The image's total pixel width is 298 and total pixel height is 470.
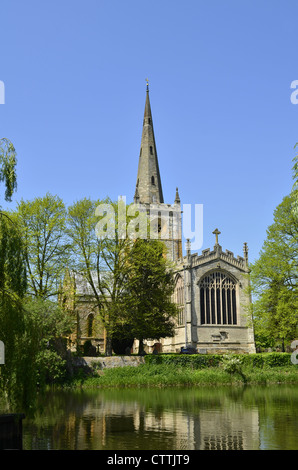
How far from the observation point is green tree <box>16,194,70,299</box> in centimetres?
3506

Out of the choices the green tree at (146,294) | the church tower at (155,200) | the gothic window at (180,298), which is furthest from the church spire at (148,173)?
the green tree at (146,294)

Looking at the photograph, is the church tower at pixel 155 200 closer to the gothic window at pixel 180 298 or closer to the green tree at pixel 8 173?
the gothic window at pixel 180 298

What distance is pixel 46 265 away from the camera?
35.6 m

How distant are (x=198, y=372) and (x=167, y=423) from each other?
19.8 m

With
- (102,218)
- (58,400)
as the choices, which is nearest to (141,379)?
(58,400)

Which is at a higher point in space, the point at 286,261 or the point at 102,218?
the point at 102,218

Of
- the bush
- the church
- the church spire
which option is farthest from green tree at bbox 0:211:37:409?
the church spire

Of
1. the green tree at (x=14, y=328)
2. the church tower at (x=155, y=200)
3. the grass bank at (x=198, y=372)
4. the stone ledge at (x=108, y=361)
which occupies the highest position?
the church tower at (x=155, y=200)

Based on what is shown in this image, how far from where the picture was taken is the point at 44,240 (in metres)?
35.8

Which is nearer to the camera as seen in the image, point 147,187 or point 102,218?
point 102,218

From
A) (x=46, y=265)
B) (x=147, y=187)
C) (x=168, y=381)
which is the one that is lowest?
(x=168, y=381)

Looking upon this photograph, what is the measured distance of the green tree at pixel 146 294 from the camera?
124ft
